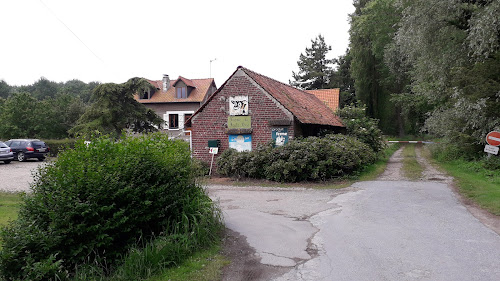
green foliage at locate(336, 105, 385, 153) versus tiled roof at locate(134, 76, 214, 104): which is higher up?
tiled roof at locate(134, 76, 214, 104)

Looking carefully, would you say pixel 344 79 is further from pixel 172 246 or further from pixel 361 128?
pixel 172 246

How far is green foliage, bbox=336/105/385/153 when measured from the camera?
2194cm

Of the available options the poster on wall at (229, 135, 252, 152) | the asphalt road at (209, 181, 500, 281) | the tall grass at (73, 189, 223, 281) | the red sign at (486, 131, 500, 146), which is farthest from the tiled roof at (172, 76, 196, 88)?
the tall grass at (73, 189, 223, 281)

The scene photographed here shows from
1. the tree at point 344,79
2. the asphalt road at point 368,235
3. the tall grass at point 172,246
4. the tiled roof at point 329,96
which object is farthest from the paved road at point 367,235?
the tree at point 344,79

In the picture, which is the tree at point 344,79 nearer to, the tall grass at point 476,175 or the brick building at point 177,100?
the brick building at point 177,100

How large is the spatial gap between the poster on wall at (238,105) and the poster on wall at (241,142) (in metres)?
1.11

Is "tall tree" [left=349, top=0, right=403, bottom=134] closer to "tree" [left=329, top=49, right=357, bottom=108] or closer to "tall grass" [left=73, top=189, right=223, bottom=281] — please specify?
"tree" [left=329, top=49, right=357, bottom=108]

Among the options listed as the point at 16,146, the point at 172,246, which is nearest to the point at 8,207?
the point at 172,246

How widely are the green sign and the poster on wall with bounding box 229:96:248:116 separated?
0.65 feet

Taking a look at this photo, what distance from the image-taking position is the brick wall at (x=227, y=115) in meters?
17.8

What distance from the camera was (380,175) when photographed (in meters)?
16.8

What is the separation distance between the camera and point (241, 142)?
723 inches

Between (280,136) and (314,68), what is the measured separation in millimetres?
49007

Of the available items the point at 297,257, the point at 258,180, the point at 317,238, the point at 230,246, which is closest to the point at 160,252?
the point at 230,246
